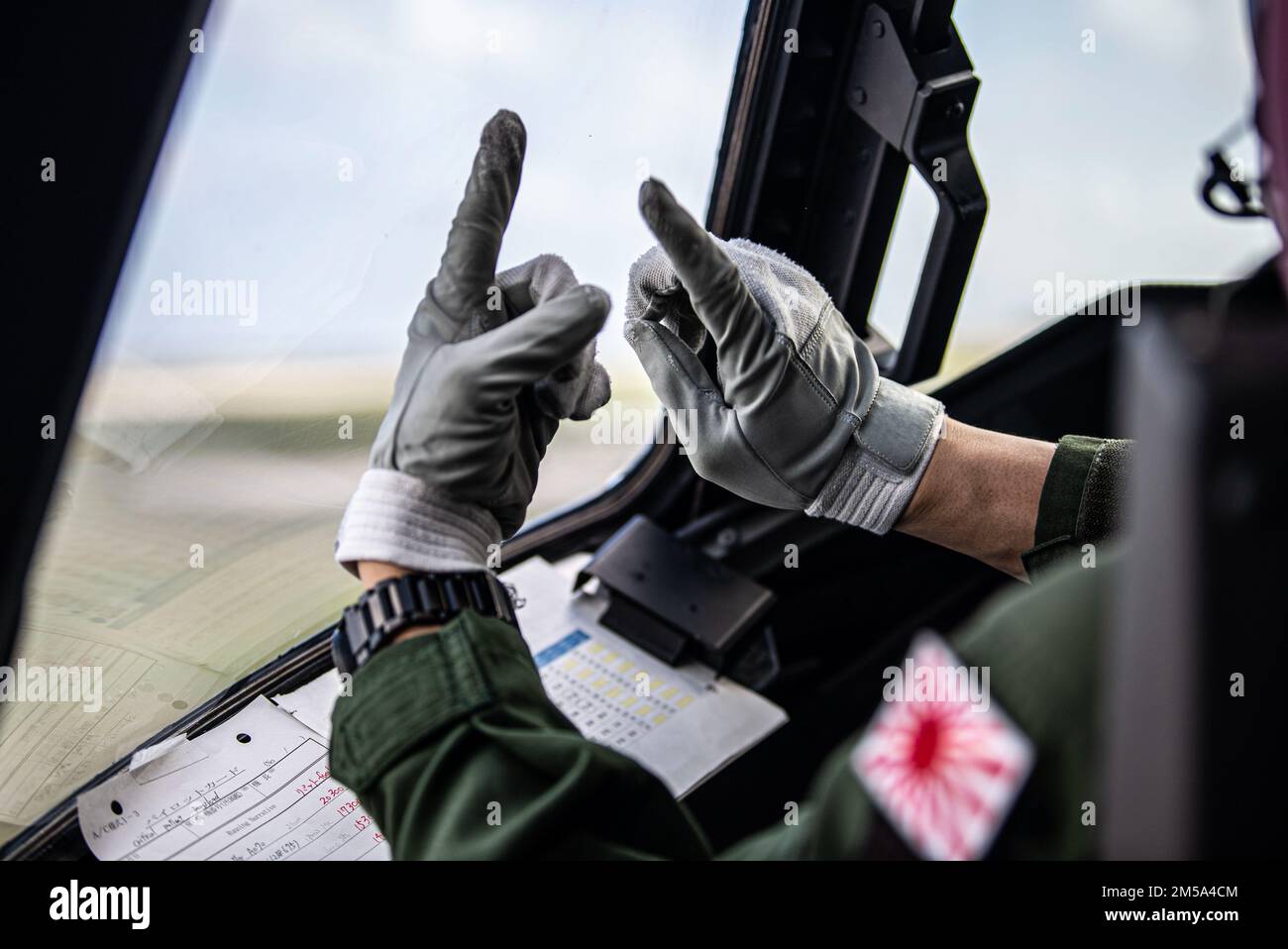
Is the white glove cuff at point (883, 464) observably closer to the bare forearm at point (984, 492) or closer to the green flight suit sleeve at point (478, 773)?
the bare forearm at point (984, 492)

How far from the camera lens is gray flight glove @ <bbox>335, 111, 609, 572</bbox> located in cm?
Answer: 105

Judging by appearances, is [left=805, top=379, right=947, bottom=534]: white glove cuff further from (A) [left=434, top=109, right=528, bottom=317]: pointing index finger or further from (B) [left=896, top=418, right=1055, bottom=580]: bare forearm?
(A) [left=434, top=109, right=528, bottom=317]: pointing index finger

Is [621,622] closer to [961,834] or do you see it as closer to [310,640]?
[310,640]

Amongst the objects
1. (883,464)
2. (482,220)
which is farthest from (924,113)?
(482,220)

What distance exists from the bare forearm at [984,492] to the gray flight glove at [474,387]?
1.65 ft

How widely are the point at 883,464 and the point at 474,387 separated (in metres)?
0.59

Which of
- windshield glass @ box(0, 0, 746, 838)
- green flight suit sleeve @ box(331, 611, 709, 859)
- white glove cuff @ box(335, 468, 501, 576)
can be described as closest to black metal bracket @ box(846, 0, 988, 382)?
windshield glass @ box(0, 0, 746, 838)

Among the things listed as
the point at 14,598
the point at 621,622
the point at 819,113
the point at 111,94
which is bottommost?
the point at 621,622

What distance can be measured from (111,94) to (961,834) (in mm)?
809

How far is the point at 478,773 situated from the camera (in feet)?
2.89

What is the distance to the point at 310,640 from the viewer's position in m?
1.55

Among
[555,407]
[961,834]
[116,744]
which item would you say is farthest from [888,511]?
[116,744]

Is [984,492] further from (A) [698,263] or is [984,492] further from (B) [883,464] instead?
(A) [698,263]

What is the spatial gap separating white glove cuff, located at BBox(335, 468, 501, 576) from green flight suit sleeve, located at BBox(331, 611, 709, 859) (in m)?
0.13
